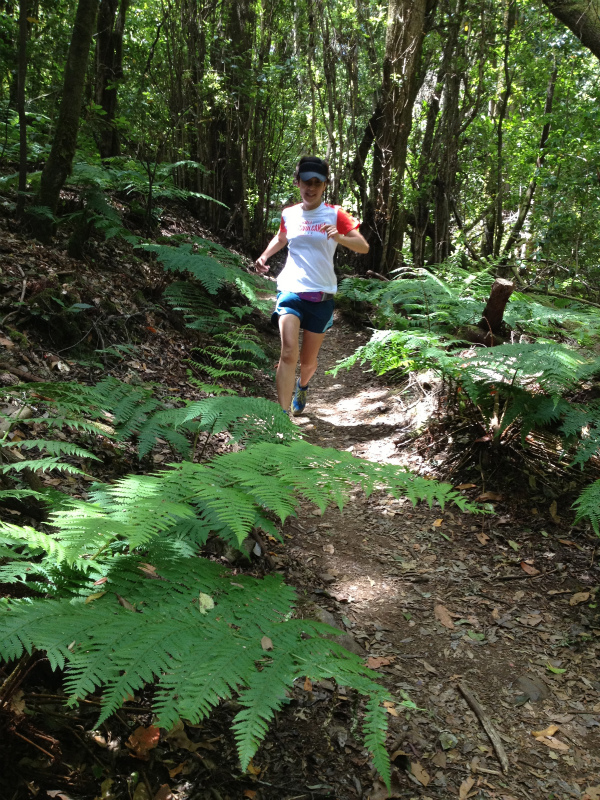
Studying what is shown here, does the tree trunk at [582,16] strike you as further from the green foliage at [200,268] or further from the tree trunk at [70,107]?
the tree trunk at [70,107]

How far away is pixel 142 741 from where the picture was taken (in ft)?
4.85

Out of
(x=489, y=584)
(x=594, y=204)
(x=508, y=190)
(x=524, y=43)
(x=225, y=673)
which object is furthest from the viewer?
(x=508, y=190)

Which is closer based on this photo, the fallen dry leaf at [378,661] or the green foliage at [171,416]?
the fallen dry leaf at [378,661]

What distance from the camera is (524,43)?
8.43m

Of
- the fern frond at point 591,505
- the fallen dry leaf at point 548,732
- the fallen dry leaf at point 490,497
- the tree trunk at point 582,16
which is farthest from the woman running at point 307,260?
the tree trunk at point 582,16

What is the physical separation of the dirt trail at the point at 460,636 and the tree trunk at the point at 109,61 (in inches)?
281

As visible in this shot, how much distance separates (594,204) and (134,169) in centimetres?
863

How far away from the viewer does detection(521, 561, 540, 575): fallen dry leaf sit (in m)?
2.78

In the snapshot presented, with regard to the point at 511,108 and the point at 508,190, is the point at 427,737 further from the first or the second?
the point at 511,108

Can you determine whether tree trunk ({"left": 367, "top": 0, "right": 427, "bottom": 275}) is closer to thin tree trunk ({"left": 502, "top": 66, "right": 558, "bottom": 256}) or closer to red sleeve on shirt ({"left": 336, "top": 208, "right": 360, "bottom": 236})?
thin tree trunk ({"left": 502, "top": 66, "right": 558, "bottom": 256})

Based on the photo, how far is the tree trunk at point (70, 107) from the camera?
13.3 feet

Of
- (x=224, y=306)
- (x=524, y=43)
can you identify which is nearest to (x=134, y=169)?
(x=224, y=306)

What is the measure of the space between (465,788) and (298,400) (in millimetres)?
3381

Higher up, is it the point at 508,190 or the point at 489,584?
the point at 508,190
